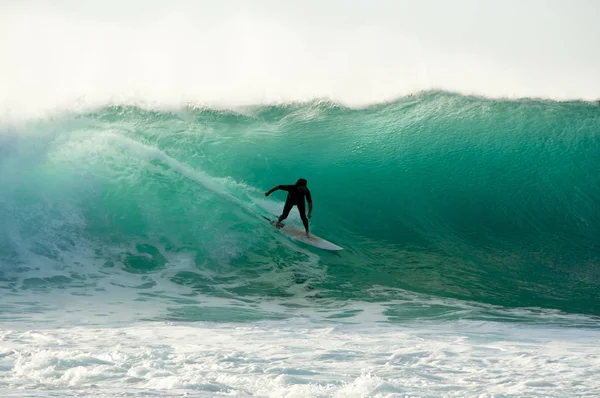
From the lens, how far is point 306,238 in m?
9.57

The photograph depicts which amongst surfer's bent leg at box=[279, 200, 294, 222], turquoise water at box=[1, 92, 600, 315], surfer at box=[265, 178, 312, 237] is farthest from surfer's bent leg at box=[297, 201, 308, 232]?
turquoise water at box=[1, 92, 600, 315]

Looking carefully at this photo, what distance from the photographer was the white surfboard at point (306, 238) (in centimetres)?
955

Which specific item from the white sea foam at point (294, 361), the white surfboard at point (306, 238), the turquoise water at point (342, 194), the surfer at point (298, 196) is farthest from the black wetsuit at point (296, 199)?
the white sea foam at point (294, 361)

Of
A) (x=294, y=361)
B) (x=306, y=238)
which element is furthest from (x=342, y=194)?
(x=294, y=361)

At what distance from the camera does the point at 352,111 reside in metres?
13.3

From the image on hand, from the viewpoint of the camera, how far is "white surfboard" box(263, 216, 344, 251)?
9.55m

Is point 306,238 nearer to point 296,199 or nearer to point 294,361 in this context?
point 296,199

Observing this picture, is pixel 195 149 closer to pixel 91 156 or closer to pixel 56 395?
pixel 91 156

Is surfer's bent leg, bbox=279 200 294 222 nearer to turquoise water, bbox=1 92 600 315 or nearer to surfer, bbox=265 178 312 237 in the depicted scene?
surfer, bbox=265 178 312 237

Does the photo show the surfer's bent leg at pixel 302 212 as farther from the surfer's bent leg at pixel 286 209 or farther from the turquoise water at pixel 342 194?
the turquoise water at pixel 342 194

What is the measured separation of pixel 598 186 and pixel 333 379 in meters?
7.71

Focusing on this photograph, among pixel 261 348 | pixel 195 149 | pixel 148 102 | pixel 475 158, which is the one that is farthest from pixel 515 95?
pixel 261 348

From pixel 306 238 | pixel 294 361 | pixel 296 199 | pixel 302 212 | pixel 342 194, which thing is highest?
pixel 342 194

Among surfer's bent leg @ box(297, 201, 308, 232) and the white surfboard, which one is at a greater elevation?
surfer's bent leg @ box(297, 201, 308, 232)
